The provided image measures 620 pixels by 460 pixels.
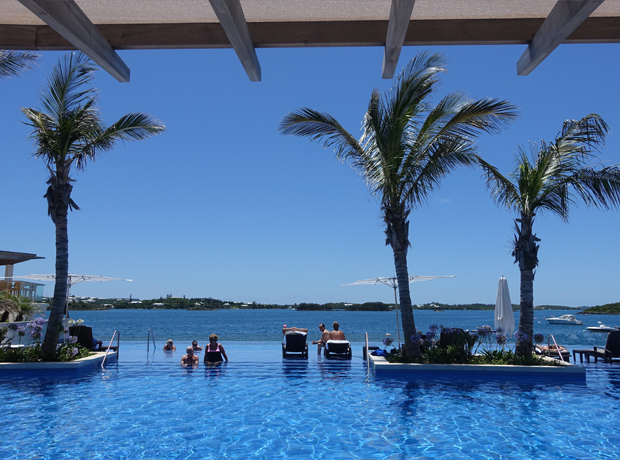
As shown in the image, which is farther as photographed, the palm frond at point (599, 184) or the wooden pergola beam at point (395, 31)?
the palm frond at point (599, 184)

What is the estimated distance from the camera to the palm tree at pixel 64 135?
34.5 ft

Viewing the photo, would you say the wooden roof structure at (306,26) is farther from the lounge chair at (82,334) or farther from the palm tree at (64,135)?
the lounge chair at (82,334)

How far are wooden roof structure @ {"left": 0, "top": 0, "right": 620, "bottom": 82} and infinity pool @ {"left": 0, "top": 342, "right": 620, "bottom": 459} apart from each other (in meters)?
4.33

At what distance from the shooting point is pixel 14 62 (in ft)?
22.5

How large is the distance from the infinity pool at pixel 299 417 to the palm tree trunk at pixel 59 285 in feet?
3.36

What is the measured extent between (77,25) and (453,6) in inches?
76.0

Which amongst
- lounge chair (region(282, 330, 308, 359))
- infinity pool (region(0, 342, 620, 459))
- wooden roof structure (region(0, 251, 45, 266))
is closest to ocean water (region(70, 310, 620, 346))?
wooden roof structure (region(0, 251, 45, 266))

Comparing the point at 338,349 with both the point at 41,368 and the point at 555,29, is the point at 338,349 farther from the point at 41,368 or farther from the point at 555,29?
the point at 555,29

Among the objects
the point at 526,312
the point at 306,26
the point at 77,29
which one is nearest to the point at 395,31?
the point at 306,26

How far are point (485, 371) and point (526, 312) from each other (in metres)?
1.71

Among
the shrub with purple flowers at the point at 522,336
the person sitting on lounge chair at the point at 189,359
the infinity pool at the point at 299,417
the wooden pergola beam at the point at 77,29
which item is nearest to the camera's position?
the wooden pergola beam at the point at 77,29

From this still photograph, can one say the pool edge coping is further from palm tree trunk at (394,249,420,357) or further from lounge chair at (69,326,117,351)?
lounge chair at (69,326,117,351)

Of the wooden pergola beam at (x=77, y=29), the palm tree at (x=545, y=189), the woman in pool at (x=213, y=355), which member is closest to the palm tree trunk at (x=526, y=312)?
the palm tree at (x=545, y=189)

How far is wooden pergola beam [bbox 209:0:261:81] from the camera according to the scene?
82.2 inches
